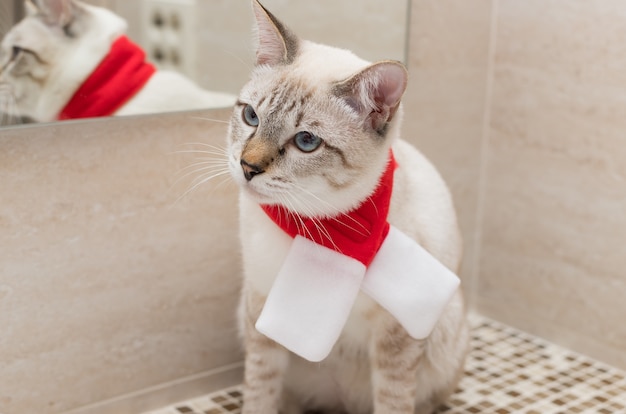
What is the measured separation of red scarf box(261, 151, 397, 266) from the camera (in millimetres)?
1389

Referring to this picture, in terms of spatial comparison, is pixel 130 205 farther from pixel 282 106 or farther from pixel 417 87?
pixel 417 87

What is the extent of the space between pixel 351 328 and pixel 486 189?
33.1 inches

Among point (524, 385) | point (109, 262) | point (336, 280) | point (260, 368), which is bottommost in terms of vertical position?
point (524, 385)

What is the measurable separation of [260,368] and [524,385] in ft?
2.21

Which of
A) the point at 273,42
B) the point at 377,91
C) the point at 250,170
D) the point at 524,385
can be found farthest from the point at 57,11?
the point at 524,385

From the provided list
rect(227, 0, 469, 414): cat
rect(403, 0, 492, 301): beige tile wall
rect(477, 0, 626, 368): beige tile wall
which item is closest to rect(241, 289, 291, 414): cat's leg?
rect(227, 0, 469, 414): cat

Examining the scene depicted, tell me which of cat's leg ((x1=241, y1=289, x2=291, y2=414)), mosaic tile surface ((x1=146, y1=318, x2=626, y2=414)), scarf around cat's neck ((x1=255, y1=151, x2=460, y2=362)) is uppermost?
scarf around cat's neck ((x1=255, y1=151, x2=460, y2=362))

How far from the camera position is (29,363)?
61.6 inches

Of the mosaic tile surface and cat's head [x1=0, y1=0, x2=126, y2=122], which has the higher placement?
cat's head [x1=0, y1=0, x2=126, y2=122]

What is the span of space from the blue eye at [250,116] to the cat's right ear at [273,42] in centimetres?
10

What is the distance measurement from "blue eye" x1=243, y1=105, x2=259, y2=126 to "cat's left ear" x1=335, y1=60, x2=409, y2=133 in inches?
5.6

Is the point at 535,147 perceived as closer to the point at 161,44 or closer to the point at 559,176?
the point at 559,176

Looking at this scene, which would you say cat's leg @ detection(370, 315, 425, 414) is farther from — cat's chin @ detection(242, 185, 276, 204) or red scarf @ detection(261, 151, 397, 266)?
cat's chin @ detection(242, 185, 276, 204)

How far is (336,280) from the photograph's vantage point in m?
1.39
